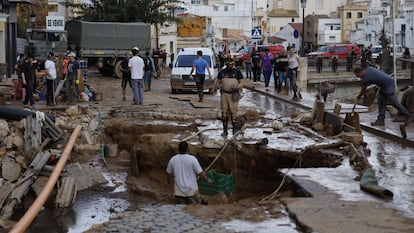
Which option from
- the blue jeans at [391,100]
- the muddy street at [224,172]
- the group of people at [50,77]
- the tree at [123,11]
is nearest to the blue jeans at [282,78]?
the muddy street at [224,172]

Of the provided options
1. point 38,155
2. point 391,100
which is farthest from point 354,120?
point 38,155

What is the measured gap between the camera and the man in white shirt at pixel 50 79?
1997cm

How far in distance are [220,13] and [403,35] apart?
2826 centimetres

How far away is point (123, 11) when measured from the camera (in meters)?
41.3

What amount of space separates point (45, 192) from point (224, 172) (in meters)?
3.90

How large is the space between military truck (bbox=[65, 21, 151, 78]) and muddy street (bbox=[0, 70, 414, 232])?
15.5m

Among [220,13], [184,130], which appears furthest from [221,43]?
[184,130]

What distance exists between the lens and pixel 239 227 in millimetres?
7875

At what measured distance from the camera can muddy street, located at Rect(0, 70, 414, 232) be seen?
8.29 m

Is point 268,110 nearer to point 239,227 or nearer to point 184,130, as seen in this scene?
point 184,130

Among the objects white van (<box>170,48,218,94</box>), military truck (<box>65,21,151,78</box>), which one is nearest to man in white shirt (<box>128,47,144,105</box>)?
white van (<box>170,48,218,94</box>)

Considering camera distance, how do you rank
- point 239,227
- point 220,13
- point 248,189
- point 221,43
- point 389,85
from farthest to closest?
point 220,13 < point 221,43 < point 389,85 < point 248,189 < point 239,227

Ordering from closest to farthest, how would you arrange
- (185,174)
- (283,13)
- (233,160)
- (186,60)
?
(185,174), (233,160), (186,60), (283,13)

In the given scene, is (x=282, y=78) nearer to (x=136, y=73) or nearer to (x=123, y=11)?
(x=136, y=73)
